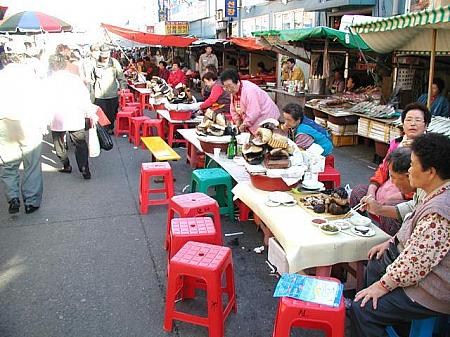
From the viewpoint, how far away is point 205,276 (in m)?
3.07

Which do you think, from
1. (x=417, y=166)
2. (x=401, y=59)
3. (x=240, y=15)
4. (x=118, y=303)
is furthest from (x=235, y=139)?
(x=240, y=15)

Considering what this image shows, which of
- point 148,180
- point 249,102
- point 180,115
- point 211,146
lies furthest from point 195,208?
point 180,115

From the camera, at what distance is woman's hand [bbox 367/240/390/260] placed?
3021 millimetres

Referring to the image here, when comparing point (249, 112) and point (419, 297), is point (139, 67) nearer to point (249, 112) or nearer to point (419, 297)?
point (249, 112)

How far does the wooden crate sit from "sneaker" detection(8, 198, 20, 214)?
627 centimetres

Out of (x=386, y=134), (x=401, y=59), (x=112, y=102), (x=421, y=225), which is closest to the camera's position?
(x=421, y=225)

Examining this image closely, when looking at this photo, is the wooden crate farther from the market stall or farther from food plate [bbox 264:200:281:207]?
food plate [bbox 264:200:281:207]

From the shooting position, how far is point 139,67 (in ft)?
59.8

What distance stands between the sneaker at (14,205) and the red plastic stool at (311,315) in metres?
4.22

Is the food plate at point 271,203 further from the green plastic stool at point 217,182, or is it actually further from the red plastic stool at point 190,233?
the green plastic stool at point 217,182

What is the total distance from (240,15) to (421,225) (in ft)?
59.8

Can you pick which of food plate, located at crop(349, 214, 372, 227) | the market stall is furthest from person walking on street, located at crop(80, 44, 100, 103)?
food plate, located at crop(349, 214, 372, 227)

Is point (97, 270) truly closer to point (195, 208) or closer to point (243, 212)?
point (195, 208)

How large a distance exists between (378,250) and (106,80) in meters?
8.03
